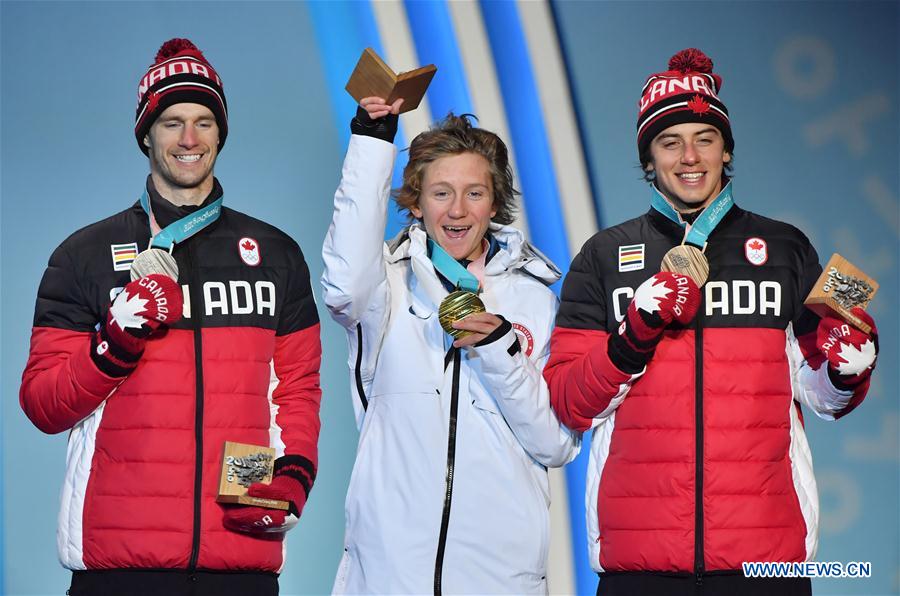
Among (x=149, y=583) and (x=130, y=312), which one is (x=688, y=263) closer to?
(x=130, y=312)

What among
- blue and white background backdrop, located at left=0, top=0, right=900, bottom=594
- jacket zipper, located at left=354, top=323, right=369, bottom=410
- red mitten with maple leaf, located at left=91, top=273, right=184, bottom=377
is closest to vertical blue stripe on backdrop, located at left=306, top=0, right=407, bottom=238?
blue and white background backdrop, located at left=0, top=0, right=900, bottom=594

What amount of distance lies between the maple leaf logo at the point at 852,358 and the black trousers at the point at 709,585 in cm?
48

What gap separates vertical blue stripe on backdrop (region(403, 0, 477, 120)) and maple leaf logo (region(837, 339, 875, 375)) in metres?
1.91

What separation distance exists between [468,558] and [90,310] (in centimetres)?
103

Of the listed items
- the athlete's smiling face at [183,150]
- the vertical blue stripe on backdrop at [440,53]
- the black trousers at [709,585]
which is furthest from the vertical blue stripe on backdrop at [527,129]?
the black trousers at [709,585]

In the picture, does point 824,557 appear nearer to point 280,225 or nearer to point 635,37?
point 635,37

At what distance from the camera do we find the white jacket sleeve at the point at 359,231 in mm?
2623

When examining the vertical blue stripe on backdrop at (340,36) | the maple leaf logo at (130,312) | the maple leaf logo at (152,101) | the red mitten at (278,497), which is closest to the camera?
the maple leaf logo at (130,312)

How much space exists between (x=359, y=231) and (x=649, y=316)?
67cm

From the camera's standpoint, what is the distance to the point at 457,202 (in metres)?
2.84

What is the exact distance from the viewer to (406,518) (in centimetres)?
264

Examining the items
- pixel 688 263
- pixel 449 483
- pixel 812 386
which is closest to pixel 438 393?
pixel 449 483

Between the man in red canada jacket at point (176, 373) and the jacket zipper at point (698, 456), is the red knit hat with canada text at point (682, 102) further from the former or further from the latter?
the man in red canada jacket at point (176, 373)

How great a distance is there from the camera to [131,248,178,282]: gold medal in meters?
2.59
